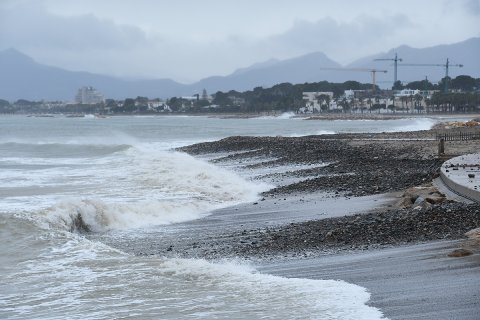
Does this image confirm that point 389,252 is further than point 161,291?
Yes

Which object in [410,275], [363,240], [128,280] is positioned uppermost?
[410,275]

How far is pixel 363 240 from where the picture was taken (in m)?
11.2

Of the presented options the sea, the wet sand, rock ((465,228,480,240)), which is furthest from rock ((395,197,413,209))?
the sea

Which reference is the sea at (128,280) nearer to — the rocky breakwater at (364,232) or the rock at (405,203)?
the rocky breakwater at (364,232)

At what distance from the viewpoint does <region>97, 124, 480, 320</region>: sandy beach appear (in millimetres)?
7941

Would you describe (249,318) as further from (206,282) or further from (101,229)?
(101,229)

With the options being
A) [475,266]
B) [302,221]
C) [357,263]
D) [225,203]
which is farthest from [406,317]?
[225,203]

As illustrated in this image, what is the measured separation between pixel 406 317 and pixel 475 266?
1.95m

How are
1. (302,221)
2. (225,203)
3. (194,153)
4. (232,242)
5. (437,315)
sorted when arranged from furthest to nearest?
(194,153) < (225,203) < (302,221) < (232,242) < (437,315)

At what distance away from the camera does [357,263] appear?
9703mm

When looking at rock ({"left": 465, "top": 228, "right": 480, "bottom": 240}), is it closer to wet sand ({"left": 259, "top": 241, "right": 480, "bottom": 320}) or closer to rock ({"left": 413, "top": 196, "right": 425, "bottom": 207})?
wet sand ({"left": 259, "top": 241, "right": 480, "bottom": 320})

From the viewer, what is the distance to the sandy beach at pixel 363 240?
7.94m

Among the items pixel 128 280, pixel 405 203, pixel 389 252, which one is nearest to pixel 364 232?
pixel 389 252

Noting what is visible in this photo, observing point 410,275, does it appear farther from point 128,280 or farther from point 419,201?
point 419,201
